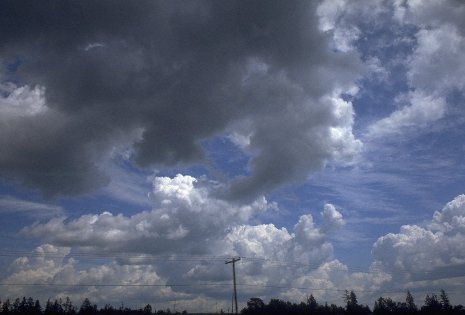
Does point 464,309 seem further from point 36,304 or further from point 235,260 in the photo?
point 36,304

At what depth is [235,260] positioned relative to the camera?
68250 mm

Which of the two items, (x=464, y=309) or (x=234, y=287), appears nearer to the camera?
(x=234, y=287)

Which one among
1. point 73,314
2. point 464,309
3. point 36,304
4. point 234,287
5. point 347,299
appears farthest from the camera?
point 347,299

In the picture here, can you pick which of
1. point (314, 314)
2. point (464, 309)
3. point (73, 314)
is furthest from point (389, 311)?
point (73, 314)

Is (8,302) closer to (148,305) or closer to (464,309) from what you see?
(148,305)

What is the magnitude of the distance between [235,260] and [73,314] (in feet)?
329

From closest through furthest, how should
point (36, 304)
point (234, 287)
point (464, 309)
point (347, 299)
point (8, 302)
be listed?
point (234, 287) → point (464, 309) → point (8, 302) → point (36, 304) → point (347, 299)

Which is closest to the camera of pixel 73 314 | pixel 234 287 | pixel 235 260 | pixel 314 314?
pixel 234 287

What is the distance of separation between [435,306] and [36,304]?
17013 cm

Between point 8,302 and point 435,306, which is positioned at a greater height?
point 8,302

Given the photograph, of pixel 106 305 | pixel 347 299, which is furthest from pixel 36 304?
pixel 347 299

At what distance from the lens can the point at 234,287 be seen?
6206 cm

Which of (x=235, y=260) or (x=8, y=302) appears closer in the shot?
(x=235, y=260)

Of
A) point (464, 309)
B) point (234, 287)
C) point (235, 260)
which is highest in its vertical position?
point (235, 260)
